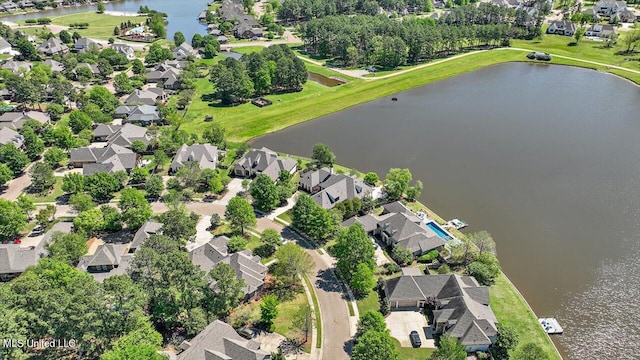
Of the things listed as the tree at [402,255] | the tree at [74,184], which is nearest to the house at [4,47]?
the tree at [74,184]

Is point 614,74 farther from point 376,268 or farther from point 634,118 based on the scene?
point 376,268

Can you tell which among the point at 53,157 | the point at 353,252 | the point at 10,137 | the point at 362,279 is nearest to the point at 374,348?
the point at 362,279

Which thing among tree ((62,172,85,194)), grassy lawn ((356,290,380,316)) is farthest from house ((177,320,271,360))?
tree ((62,172,85,194))

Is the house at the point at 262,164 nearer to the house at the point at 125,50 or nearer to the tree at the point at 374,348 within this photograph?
the tree at the point at 374,348

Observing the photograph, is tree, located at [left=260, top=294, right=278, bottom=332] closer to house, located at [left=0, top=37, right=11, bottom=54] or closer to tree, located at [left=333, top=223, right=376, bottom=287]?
tree, located at [left=333, top=223, right=376, bottom=287]

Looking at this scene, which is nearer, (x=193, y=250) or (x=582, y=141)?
(x=193, y=250)

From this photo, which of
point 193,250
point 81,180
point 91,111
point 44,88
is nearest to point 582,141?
point 193,250

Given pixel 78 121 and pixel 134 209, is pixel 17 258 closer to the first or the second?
pixel 134 209
